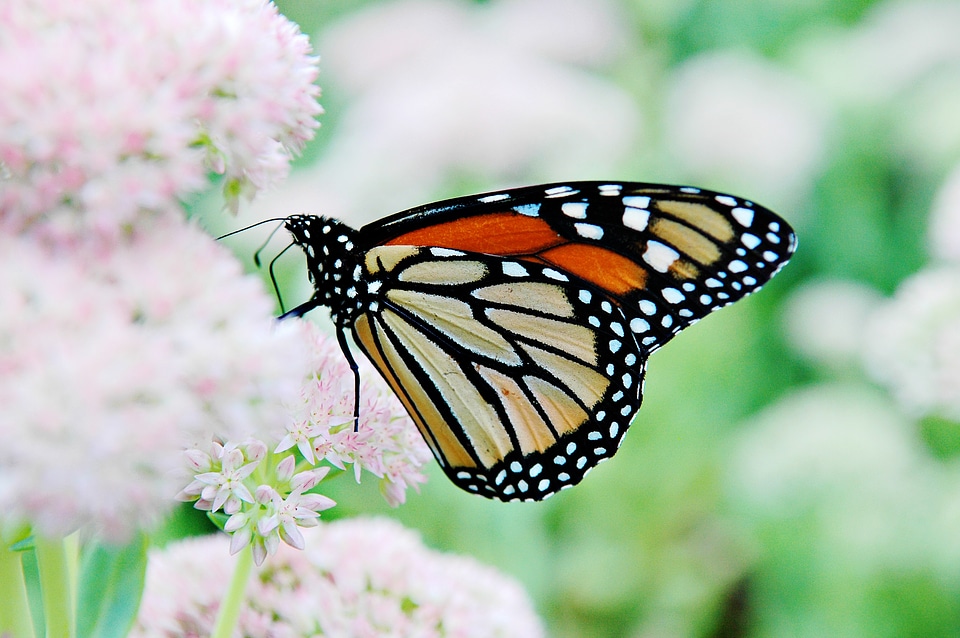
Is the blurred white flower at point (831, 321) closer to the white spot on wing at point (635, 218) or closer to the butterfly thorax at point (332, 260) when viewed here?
the white spot on wing at point (635, 218)

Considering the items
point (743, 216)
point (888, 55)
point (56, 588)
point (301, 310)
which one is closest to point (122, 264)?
point (56, 588)

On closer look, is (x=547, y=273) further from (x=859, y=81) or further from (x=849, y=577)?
(x=859, y=81)

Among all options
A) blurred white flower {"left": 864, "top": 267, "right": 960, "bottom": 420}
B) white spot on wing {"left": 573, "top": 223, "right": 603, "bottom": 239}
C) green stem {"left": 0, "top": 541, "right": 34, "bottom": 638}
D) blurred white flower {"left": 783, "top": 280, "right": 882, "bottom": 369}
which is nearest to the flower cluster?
green stem {"left": 0, "top": 541, "right": 34, "bottom": 638}

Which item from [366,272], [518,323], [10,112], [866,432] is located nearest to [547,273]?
[518,323]

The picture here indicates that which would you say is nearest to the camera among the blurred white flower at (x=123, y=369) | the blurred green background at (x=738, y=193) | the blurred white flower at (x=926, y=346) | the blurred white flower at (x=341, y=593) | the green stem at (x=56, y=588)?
the blurred white flower at (x=123, y=369)

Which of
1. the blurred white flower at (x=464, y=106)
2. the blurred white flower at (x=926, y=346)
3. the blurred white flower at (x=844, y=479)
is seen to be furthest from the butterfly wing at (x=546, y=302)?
the blurred white flower at (x=464, y=106)

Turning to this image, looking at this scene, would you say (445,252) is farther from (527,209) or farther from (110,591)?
(110,591)
